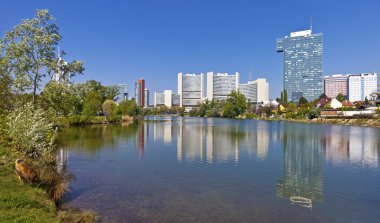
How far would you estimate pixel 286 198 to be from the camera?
15.3 metres

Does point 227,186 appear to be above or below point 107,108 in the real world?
below

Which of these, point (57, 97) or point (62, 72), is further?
point (62, 72)

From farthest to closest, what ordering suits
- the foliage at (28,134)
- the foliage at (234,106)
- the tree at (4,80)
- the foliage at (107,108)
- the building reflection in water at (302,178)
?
the foliage at (234,106)
the foliage at (107,108)
the tree at (4,80)
the foliage at (28,134)
the building reflection in water at (302,178)

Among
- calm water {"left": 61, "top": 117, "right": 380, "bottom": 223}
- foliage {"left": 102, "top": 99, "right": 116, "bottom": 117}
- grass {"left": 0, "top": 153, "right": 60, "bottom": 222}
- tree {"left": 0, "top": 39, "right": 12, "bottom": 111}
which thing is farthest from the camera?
foliage {"left": 102, "top": 99, "right": 116, "bottom": 117}

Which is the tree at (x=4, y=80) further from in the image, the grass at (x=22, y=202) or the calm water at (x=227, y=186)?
the grass at (x=22, y=202)

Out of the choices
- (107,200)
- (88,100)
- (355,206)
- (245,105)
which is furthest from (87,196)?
(245,105)

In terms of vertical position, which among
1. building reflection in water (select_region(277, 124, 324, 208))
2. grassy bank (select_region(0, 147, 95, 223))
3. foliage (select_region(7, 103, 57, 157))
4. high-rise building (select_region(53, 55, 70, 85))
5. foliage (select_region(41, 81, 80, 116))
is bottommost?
building reflection in water (select_region(277, 124, 324, 208))

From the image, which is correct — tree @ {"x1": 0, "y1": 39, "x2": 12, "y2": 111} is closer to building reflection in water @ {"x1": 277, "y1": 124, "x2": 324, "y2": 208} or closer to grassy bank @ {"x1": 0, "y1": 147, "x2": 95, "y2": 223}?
grassy bank @ {"x1": 0, "y1": 147, "x2": 95, "y2": 223}

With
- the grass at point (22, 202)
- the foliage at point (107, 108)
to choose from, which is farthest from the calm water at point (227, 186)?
the foliage at point (107, 108)

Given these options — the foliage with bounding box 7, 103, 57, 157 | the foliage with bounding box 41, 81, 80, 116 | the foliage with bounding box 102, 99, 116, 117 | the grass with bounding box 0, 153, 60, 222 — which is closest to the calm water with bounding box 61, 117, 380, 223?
the grass with bounding box 0, 153, 60, 222

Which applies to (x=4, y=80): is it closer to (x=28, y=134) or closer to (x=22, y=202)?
(x=28, y=134)

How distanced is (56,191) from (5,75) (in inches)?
516

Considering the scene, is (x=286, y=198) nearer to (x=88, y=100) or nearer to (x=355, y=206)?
(x=355, y=206)

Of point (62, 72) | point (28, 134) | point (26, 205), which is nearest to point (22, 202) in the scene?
point (26, 205)
